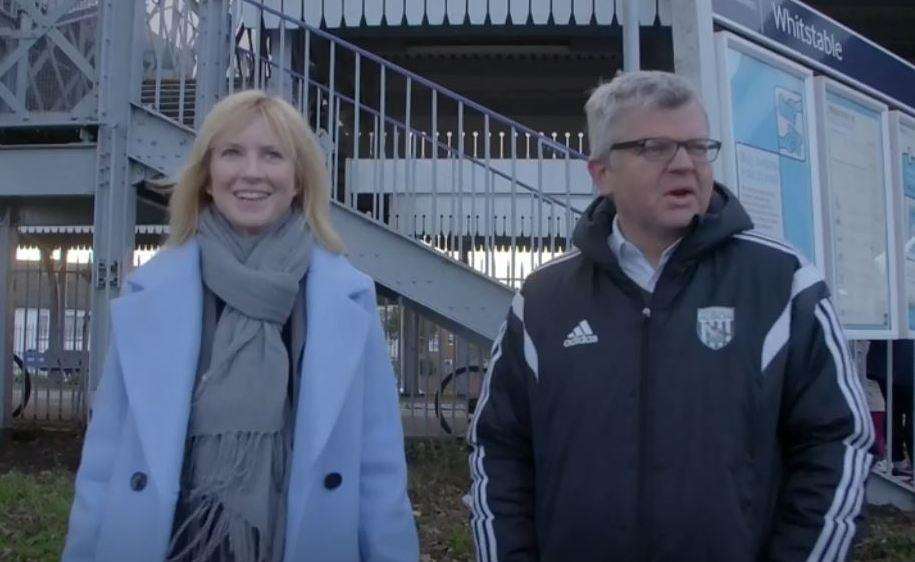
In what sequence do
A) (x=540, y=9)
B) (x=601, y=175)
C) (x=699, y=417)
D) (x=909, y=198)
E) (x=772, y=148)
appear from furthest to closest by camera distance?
(x=540, y=9) < (x=909, y=198) < (x=772, y=148) < (x=601, y=175) < (x=699, y=417)

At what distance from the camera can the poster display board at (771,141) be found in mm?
3988

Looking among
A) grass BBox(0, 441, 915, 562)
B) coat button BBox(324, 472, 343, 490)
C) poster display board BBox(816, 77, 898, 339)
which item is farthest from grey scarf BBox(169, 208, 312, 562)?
poster display board BBox(816, 77, 898, 339)

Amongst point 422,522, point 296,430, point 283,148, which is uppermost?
point 283,148

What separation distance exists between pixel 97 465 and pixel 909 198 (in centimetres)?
471

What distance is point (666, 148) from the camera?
7.84ft

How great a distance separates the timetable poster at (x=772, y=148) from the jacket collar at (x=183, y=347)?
6.46 ft

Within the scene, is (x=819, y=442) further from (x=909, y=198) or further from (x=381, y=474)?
(x=909, y=198)

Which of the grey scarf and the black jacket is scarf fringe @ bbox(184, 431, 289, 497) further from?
the black jacket

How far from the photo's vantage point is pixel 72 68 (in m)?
7.23

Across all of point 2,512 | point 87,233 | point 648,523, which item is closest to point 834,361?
point 648,523

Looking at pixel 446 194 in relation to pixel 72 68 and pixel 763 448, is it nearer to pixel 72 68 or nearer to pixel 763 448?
pixel 72 68

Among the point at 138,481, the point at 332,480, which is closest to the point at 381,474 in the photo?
the point at 332,480

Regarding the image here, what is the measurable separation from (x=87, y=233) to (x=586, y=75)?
5.54 m

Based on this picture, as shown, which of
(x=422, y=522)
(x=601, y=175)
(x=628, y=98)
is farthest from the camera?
(x=422, y=522)
